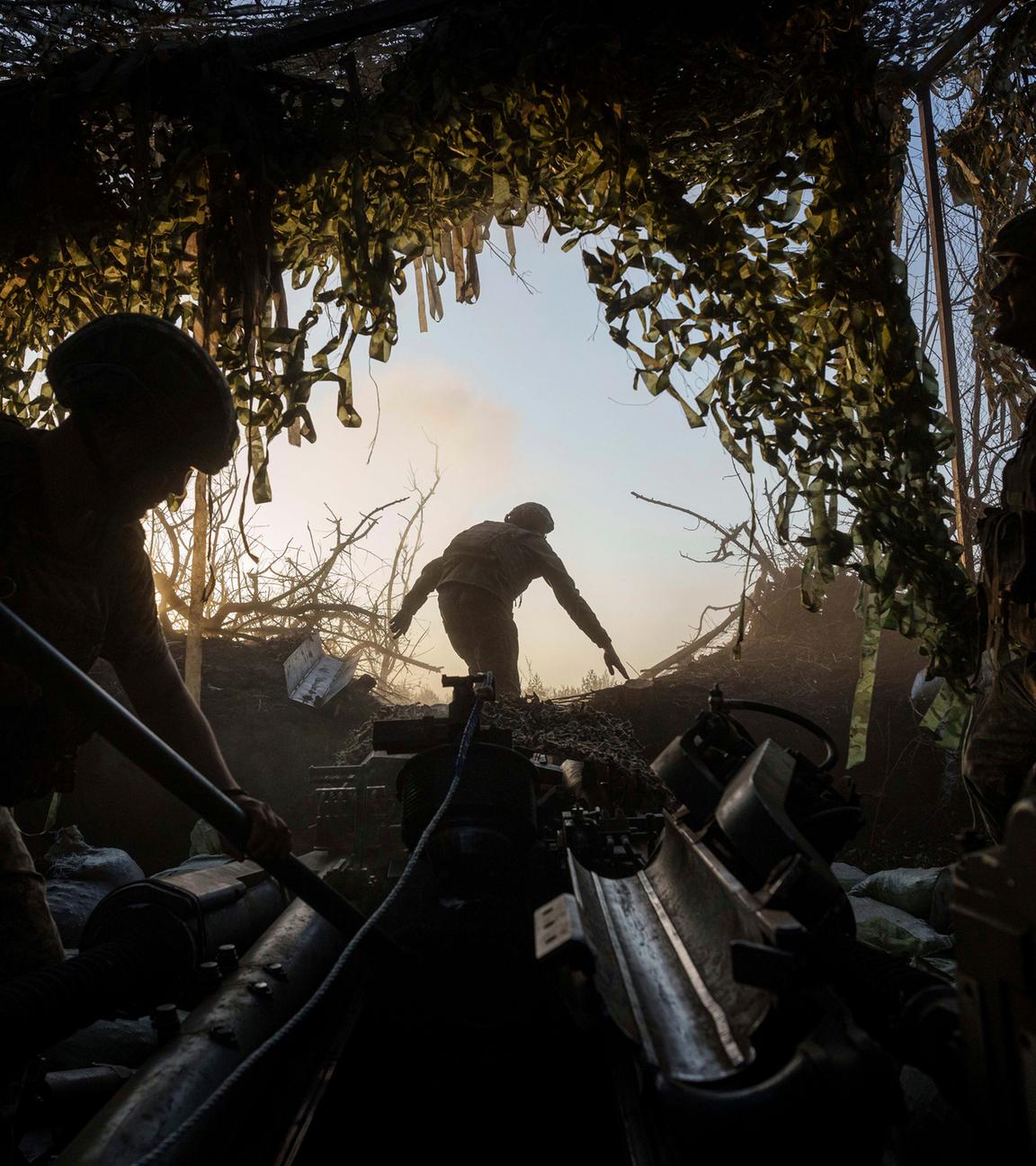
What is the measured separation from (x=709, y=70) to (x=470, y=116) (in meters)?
0.89

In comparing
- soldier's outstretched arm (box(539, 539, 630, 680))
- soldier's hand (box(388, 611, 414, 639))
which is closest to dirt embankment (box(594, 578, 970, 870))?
soldier's outstretched arm (box(539, 539, 630, 680))

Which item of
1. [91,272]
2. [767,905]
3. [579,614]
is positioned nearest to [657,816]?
[767,905]

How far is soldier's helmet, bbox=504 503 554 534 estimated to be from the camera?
28.4 feet

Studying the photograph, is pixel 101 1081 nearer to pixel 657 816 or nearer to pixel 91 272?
pixel 657 816

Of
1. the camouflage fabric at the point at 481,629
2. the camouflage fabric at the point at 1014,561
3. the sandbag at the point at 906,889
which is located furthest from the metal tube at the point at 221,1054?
the camouflage fabric at the point at 481,629

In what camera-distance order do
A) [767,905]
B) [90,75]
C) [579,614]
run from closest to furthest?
[767,905], [90,75], [579,614]

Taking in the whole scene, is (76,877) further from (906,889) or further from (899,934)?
(906,889)

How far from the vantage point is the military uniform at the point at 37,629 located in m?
2.17

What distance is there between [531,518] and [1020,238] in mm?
6040

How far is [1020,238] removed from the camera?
9.43 ft

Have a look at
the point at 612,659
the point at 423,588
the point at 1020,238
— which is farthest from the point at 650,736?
the point at 1020,238

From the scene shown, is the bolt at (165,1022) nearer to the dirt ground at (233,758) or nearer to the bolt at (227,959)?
the bolt at (227,959)

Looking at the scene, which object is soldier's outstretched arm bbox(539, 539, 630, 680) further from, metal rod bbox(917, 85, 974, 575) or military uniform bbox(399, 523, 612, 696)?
metal rod bbox(917, 85, 974, 575)

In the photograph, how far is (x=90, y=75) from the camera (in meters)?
2.79
